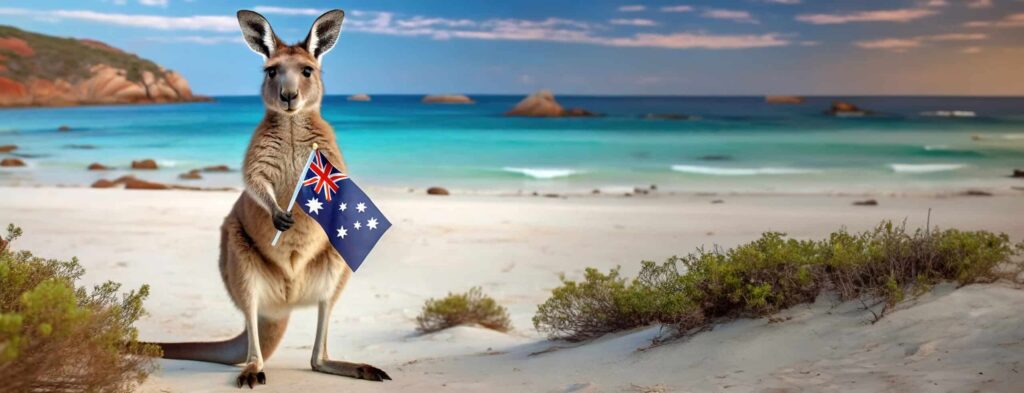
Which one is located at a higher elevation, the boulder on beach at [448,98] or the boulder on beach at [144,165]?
the boulder on beach at [448,98]

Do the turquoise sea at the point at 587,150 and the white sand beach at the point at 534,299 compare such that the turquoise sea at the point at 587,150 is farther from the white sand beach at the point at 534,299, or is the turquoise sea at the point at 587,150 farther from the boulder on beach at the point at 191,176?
the white sand beach at the point at 534,299

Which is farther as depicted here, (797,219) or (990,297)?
(797,219)

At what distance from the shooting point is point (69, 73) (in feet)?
214

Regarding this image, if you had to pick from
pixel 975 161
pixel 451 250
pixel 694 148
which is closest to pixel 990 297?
pixel 451 250

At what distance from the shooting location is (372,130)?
5166cm

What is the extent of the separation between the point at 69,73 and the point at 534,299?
208 feet

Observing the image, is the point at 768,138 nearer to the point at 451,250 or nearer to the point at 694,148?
the point at 694,148

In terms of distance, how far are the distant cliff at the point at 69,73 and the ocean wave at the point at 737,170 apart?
158 ft

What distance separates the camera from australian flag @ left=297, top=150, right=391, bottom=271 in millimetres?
5246

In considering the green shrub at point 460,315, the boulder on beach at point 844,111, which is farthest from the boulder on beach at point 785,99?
the green shrub at point 460,315

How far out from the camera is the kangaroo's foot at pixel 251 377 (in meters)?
5.39

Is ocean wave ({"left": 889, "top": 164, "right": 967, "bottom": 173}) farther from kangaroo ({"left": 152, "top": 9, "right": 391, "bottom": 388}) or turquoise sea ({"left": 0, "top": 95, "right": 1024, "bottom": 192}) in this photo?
kangaroo ({"left": 152, "top": 9, "right": 391, "bottom": 388})

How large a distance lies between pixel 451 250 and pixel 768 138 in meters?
35.5

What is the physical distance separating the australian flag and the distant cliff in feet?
211
